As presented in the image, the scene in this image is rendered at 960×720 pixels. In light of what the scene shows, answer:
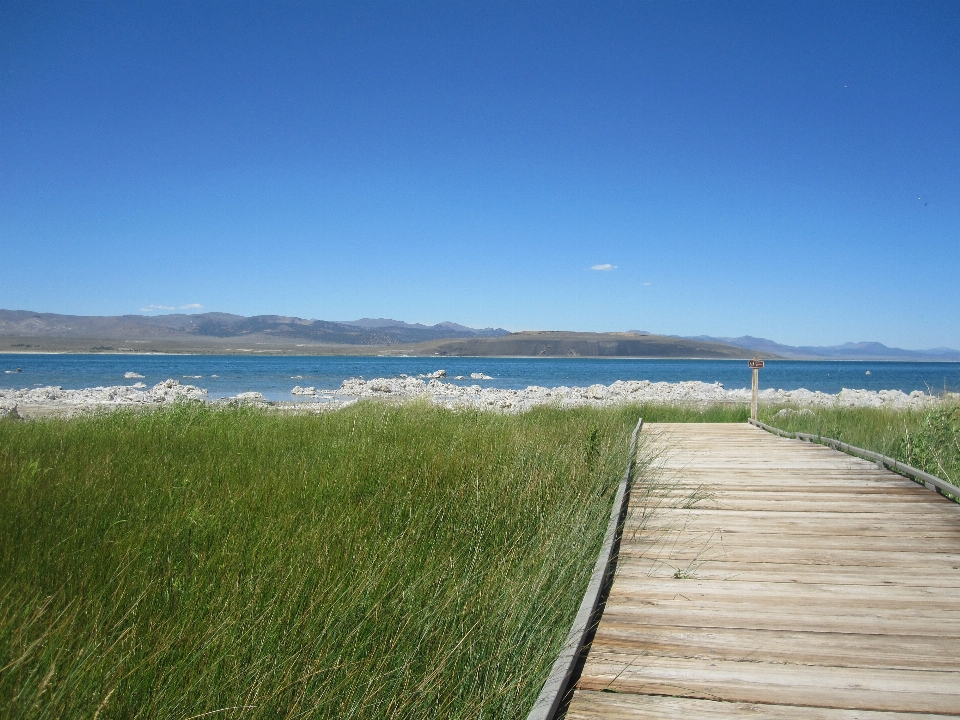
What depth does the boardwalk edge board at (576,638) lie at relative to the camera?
2088 millimetres

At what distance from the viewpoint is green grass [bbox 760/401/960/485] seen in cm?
686

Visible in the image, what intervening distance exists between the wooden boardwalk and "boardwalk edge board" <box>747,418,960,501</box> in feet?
0.43

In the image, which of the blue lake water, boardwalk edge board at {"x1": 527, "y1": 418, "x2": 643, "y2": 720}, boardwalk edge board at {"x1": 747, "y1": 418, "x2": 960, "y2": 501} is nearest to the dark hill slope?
the blue lake water

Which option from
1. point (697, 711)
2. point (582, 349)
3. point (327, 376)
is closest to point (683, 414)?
point (697, 711)

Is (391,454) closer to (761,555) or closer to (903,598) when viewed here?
(761,555)

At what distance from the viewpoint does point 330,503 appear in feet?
13.1

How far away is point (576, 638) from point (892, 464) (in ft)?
19.3

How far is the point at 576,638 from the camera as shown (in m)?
2.53

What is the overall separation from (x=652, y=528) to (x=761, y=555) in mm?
789

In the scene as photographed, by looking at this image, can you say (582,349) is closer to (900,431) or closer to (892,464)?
(900,431)

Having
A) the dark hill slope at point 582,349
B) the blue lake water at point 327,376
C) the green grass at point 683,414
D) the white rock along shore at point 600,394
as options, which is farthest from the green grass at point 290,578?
the dark hill slope at point 582,349

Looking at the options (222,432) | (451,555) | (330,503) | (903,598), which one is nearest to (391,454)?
(330,503)

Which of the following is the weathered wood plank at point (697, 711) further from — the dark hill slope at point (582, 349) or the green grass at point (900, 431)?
the dark hill slope at point (582, 349)

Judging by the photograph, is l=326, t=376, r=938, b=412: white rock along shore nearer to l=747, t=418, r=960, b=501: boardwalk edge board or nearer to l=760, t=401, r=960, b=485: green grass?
l=760, t=401, r=960, b=485: green grass
